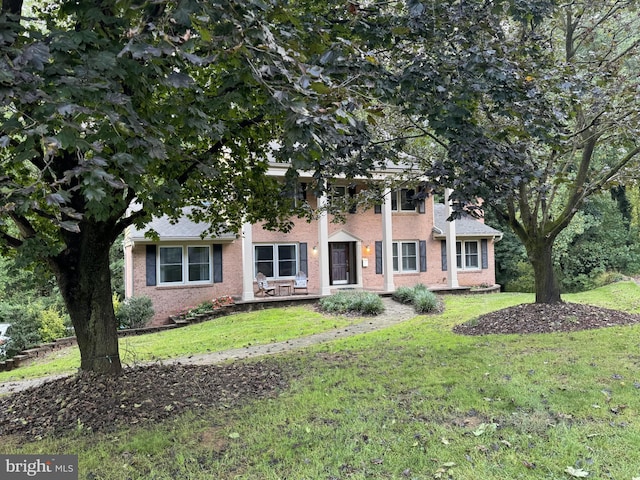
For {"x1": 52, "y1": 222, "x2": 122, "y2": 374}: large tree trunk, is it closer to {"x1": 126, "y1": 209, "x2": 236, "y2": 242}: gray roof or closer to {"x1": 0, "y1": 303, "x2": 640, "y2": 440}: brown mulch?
{"x1": 0, "y1": 303, "x2": 640, "y2": 440}: brown mulch

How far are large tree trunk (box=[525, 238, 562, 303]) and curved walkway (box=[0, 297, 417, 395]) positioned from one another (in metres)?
4.23

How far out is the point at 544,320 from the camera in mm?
9523

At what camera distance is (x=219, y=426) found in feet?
15.3

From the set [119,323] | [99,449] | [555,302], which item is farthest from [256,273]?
[99,449]

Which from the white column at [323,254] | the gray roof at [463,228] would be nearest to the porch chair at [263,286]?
the white column at [323,254]

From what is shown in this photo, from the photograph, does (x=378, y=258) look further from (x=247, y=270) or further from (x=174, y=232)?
(x=174, y=232)

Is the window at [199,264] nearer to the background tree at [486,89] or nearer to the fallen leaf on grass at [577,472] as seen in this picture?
the background tree at [486,89]

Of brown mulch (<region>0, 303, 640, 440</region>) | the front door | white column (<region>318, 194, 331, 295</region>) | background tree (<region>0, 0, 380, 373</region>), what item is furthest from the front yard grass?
background tree (<region>0, 0, 380, 373</region>)

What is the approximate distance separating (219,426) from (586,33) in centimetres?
1018

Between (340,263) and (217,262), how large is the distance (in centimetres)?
616

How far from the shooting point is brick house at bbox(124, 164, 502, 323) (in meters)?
16.7

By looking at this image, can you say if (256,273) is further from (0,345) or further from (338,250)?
(0,345)

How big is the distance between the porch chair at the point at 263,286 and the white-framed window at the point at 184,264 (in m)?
2.08

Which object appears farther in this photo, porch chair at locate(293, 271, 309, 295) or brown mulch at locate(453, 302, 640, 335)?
porch chair at locate(293, 271, 309, 295)
